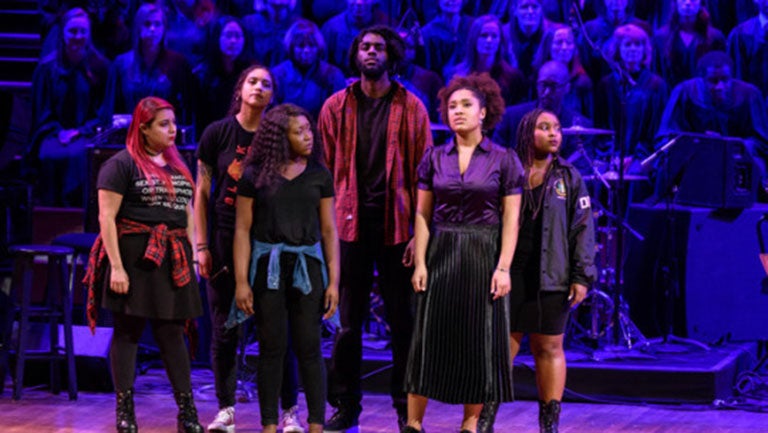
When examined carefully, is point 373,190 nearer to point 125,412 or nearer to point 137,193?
point 137,193

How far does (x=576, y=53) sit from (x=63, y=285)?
4.35 metres

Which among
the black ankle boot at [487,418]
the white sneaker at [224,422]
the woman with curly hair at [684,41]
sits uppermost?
the woman with curly hair at [684,41]

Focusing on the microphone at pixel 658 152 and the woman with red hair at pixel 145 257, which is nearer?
the woman with red hair at pixel 145 257

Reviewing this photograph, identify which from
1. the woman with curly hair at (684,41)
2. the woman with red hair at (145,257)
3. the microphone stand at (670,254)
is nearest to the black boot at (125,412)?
the woman with red hair at (145,257)

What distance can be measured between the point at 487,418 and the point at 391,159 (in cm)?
124

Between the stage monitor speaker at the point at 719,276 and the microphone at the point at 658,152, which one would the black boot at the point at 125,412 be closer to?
the microphone at the point at 658,152

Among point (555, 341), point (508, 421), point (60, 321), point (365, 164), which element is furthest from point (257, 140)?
point (60, 321)

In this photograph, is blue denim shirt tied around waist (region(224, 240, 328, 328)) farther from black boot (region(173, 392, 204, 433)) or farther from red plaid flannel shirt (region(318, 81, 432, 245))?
black boot (region(173, 392, 204, 433))

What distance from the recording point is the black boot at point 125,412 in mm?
5559

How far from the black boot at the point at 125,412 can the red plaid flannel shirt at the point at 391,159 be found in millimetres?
1193

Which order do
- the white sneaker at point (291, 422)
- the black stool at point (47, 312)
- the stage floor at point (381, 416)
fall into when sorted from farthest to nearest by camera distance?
1. the black stool at point (47, 312)
2. the stage floor at point (381, 416)
3. the white sneaker at point (291, 422)

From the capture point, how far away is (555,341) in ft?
18.2

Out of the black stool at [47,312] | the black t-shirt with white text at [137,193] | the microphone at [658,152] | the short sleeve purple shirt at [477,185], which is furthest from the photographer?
the microphone at [658,152]

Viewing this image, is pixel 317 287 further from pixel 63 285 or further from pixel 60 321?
pixel 60 321
